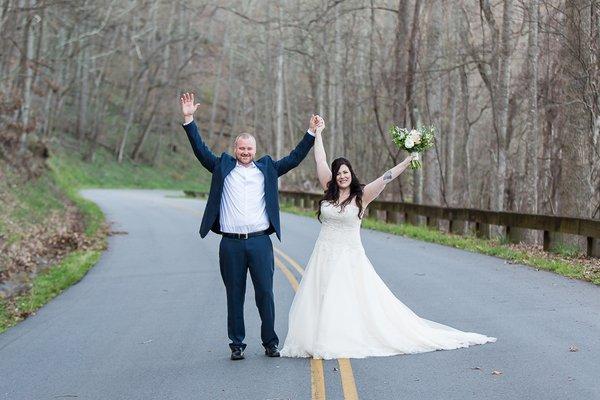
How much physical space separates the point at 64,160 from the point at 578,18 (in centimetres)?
4383

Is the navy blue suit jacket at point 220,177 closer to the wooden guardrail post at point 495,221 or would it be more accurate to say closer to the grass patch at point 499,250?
the grass patch at point 499,250

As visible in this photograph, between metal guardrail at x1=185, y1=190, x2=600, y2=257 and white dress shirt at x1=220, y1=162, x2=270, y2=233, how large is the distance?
9836 millimetres

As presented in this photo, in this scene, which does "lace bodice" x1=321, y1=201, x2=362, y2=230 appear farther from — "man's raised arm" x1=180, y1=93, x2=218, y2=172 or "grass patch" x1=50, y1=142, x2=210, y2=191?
"grass patch" x1=50, y1=142, x2=210, y2=191

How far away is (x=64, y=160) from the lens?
192 feet

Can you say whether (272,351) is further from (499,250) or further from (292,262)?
(499,250)

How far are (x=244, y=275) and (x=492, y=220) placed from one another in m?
14.3

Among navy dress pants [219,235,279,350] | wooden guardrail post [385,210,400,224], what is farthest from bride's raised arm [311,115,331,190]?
wooden guardrail post [385,210,400,224]

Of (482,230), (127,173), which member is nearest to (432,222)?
(482,230)

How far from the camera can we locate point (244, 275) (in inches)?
318

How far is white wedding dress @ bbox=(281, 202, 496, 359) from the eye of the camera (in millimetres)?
8008

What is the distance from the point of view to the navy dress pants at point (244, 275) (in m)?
7.93

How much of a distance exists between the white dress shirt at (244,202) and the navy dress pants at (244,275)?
124 mm

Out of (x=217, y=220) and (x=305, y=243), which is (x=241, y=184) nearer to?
(x=217, y=220)

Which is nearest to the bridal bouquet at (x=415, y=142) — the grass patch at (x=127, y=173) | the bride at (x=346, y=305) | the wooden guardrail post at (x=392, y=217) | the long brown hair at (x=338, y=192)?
the bride at (x=346, y=305)
